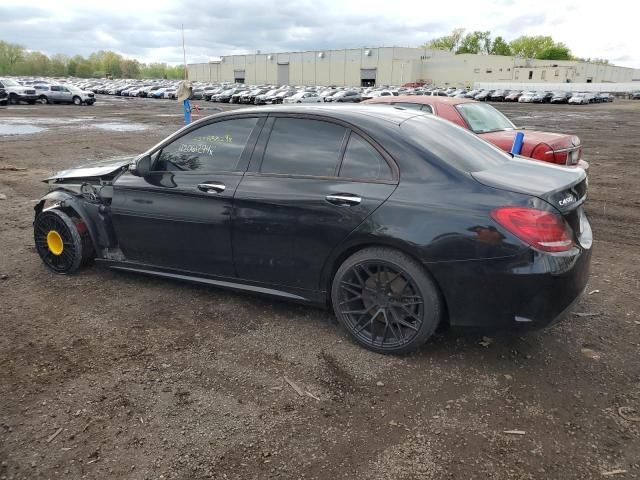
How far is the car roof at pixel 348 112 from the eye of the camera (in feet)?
12.5

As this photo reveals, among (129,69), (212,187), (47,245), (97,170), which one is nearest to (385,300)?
(212,187)

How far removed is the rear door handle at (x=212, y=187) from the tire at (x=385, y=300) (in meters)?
1.17

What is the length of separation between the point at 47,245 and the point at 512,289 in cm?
432

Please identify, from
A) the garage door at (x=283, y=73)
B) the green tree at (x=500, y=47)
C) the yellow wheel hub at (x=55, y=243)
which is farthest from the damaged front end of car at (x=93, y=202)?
the green tree at (x=500, y=47)

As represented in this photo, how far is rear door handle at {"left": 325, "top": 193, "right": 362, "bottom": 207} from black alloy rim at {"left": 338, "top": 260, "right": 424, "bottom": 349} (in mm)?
426

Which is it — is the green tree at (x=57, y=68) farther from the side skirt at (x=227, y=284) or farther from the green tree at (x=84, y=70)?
the side skirt at (x=227, y=284)

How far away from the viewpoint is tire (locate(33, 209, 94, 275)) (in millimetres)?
4836

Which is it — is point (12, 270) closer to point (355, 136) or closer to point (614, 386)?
point (355, 136)

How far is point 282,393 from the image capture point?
Result: 3.16m

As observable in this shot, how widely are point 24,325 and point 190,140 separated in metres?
1.98

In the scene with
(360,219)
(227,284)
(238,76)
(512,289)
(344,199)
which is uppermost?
(238,76)

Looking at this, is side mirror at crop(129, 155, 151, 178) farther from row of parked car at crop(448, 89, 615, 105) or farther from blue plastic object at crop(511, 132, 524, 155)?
row of parked car at crop(448, 89, 615, 105)

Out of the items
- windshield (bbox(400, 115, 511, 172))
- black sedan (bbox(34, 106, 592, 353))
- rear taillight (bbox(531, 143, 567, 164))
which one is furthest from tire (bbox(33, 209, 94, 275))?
rear taillight (bbox(531, 143, 567, 164))

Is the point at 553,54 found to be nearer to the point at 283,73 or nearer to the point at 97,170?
the point at 283,73
